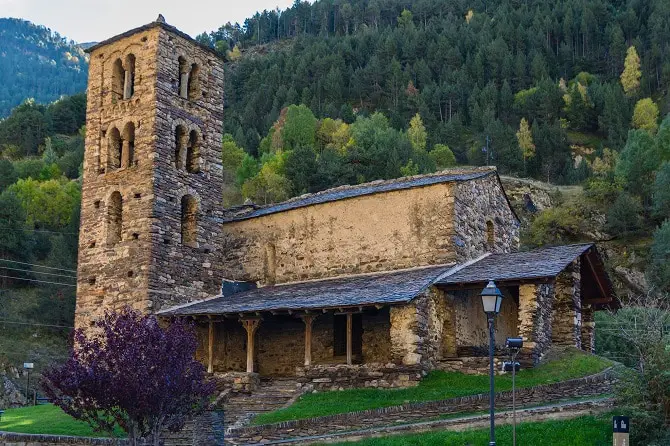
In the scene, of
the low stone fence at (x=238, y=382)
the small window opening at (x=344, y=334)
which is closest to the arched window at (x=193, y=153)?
the small window opening at (x=344, y=334)

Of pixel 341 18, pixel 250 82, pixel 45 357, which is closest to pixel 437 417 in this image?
pixel 45 357

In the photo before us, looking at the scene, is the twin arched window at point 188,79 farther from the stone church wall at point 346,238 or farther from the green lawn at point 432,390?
the green lawn at point 432,390

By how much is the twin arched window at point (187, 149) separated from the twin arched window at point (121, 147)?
1.74m

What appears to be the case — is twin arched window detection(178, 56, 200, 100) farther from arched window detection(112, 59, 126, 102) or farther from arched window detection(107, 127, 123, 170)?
arched window detection(107, 127, 123, 170)

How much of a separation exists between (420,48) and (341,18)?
3835cm

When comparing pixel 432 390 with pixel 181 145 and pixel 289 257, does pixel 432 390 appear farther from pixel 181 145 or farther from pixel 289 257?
pixel 181 145

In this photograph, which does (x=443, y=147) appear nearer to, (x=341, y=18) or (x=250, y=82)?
(x=250, y=82)

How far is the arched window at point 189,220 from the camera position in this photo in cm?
3195

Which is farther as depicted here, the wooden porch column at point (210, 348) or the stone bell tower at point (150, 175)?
the stone bell tower at point (150, 175)

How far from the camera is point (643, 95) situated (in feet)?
353

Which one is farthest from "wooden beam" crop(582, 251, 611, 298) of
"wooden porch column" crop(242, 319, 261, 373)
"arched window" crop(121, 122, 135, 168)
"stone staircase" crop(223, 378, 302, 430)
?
"arched window" crop(121, 122, 135, 168)

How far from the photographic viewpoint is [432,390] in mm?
22562

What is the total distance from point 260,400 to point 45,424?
6.24 m

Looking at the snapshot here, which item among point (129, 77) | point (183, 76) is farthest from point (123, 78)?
point (183, 76)
